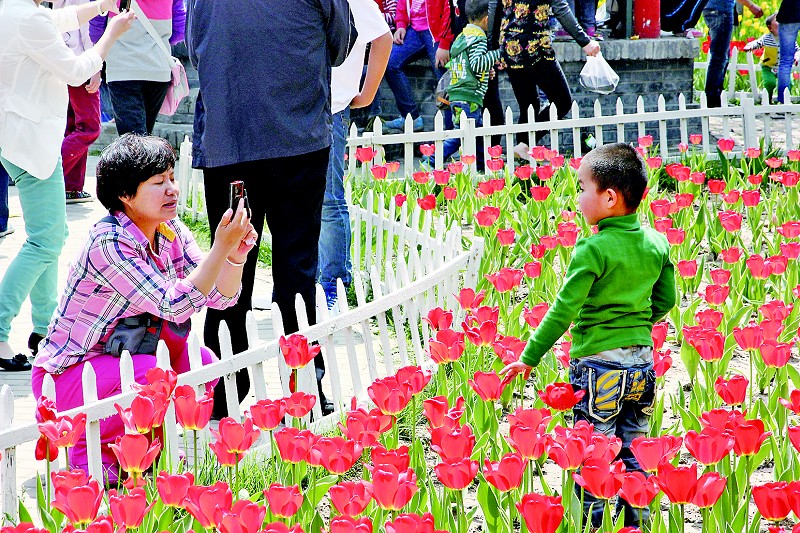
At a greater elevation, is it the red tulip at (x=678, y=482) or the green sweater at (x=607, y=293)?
the green sweater at (x=607, y=293)

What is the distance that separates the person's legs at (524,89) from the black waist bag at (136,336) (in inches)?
192

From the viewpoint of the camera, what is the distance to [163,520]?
2.67 meters

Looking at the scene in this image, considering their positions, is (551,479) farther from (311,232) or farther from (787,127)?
(787,127)

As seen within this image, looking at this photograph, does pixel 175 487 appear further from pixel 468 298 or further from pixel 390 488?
pixel 468 298

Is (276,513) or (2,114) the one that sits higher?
(2,114)

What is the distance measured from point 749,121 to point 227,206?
5935 millimetres

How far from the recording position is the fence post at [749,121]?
29.9 ft

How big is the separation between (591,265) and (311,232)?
1384 millimetres

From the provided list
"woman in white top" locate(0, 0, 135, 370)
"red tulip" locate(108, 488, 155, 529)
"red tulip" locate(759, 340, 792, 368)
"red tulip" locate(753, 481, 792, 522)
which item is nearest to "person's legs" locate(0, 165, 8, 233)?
"woman in white top" locate(0, 0, 135, 370)

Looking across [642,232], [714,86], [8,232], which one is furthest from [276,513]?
[714,86]

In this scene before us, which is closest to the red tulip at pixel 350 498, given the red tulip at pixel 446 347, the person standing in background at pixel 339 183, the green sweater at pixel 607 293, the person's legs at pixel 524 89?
the green sweater at pixel 607 293

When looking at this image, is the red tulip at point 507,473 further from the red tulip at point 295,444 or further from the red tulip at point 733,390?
the red tulip at point 733,390

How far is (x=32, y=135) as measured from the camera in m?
4.78

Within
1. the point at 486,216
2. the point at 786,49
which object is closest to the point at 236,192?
the point at 486,216
